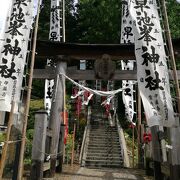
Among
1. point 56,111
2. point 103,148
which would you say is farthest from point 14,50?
point 103,148

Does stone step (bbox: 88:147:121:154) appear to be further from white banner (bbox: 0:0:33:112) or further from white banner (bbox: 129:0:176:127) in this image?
white banner (bbox: 0:0:33:112)

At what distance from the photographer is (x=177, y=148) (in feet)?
24.0

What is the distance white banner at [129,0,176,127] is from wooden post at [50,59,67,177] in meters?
4.46

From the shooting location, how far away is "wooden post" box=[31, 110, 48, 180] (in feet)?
29.1

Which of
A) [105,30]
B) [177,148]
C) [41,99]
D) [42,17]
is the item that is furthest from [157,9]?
[42,17]

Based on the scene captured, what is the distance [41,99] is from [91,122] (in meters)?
6.79

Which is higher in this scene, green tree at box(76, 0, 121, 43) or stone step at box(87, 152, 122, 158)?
green tree at box(76, 0, 121, 43)

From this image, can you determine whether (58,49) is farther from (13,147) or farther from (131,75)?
(13,147)

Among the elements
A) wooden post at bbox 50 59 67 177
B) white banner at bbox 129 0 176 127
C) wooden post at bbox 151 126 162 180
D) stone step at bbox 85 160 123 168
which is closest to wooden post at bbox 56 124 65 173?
wooden post at bbox 50 59 67 177

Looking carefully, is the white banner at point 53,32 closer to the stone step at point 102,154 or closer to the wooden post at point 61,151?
the wooden post at point 61,151

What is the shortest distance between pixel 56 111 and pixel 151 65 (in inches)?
194

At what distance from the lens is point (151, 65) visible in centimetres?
717

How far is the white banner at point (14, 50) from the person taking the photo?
6684 millimetres

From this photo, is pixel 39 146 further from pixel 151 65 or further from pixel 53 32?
pixel 53 32
